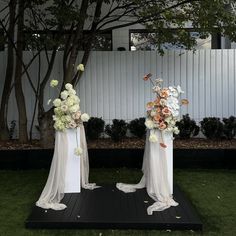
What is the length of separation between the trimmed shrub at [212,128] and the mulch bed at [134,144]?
127mm

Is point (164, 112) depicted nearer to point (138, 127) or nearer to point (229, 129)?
point (138, 127)

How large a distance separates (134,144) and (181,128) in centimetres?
109

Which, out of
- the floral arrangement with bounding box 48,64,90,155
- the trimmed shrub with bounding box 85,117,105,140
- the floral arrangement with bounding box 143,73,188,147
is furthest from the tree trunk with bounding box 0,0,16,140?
the floral arrangement with bounding box 143,73,188,147

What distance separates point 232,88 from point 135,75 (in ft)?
7.01

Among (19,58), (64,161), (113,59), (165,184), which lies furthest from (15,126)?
(165,184)

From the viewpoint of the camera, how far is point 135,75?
10.1 meters

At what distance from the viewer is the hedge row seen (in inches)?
368

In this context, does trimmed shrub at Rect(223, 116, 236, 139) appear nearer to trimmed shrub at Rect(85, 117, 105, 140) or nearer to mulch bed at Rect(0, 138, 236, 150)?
mulch bed at Rect(0, 138, 236, 150)

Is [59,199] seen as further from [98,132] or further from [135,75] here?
[135,75]

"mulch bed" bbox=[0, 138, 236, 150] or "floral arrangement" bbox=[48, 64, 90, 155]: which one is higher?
"floral arrangement" bbox=[48, 64, 90, 155]

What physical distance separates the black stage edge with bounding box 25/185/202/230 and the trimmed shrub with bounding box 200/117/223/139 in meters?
3.52

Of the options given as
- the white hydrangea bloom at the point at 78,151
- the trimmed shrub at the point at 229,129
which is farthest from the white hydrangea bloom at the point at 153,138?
the trimmed shrub at the point at 229,129

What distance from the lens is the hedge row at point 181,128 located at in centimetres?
936

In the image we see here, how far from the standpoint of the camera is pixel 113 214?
205 inches
